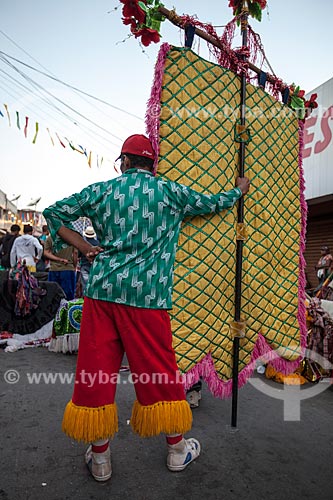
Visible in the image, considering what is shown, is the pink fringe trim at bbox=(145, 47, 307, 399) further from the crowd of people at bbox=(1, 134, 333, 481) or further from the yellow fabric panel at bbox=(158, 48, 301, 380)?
the crowd of people at bbox=(1, 134, 333, 481)

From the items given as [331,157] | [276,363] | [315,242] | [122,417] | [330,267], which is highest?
[331,157]

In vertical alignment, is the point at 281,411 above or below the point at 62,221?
below

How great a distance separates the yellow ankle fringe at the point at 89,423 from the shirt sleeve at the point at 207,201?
106 cm

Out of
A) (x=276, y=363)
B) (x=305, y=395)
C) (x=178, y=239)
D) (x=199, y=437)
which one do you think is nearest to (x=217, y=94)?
(x=178, y=239)

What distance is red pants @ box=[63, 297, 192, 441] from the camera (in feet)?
5.49

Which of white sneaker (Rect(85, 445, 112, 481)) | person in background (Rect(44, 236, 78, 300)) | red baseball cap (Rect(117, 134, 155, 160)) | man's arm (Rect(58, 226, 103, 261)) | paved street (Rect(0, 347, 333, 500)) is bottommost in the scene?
paved street (Rect(0, 347, 333, 500))

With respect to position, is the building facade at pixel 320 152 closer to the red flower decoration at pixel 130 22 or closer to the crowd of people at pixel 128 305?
the red flower decoration at pixel 130 22

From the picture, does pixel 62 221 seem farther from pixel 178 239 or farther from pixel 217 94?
pixel 217 94

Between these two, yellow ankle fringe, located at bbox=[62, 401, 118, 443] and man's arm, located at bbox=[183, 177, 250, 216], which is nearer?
yellow ankle fringe, located at bbox=[62, 401, 118, 443]

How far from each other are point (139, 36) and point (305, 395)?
114 inches

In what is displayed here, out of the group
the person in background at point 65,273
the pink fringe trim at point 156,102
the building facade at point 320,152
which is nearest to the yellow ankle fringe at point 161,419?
the pink fringe trim at point 156,102

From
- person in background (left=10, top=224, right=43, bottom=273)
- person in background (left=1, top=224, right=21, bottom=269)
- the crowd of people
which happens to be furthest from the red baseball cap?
person in background (left=1, top=224, right=21, bottom=269)

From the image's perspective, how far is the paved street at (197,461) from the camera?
1.65 m

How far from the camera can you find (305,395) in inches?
118
